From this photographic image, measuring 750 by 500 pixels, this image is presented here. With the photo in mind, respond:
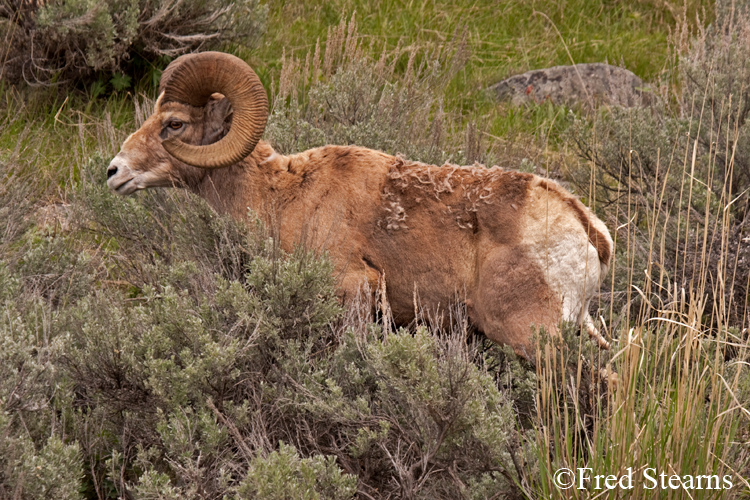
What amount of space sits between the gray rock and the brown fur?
17.7 ft

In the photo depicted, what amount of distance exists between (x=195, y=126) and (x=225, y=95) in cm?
31

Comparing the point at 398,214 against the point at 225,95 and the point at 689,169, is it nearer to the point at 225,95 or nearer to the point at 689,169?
the point at 225,95

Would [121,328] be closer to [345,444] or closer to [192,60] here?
[345,444]

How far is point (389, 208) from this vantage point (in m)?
4.75

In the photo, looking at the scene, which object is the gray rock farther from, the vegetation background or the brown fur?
the brown fur

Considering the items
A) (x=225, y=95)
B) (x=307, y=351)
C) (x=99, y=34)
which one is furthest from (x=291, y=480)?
(x=99, y=34)

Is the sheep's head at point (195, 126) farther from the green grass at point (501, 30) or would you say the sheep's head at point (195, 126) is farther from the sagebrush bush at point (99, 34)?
the green grass at point (501, 30)

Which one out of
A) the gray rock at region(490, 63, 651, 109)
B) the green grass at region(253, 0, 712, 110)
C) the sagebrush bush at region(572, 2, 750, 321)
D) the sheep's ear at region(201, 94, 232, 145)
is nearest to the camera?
the sheep's ear at region(201, 94, 232, 145)

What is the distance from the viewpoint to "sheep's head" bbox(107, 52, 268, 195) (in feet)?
15.9

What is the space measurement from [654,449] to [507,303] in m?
1.35

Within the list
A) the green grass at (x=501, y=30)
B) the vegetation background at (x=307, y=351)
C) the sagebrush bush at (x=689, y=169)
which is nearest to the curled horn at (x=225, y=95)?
the vegetation background at (x=307, y=351)

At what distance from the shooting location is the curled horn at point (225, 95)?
482cm

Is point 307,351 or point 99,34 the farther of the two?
point 99,34

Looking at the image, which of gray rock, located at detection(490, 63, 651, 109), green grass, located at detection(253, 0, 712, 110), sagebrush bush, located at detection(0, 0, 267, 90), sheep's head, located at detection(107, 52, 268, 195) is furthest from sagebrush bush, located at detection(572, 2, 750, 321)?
sagebrush bush, located at detection(0, 0, 267, 90)
